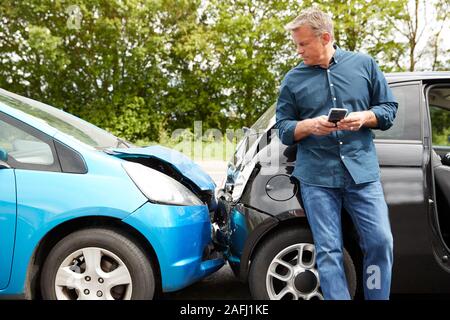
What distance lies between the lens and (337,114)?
2.08 metres

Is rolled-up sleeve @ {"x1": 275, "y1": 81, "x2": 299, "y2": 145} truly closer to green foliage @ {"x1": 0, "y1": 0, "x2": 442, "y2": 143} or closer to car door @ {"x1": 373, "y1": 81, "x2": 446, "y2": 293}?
car door @ {"x1": 373, "y1": 81, "x2": 446, "y2": 293}

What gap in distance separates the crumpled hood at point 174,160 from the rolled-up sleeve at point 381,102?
1386 mm

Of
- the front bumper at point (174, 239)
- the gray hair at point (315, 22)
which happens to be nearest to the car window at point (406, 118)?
the gray hair at point (315, 22)

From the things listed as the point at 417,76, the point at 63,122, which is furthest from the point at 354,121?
the point at 63,122

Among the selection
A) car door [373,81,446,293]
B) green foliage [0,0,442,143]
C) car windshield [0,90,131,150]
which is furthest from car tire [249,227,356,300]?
green foliage [0,0,442,143]

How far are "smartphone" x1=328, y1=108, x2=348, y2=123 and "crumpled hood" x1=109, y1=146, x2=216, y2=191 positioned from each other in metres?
1.27

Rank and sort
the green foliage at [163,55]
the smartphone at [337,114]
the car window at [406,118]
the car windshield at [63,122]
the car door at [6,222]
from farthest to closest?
the green foliage at [163,55] < the car windshield at [63,122] < the car window at [406,118] < the car door at [6,222] < the smartphone at [337,114]

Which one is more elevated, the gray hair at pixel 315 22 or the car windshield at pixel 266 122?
the gray hair at pixel 315 22

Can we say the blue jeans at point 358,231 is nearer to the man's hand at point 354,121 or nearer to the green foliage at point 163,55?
the man's hand at point 354,121

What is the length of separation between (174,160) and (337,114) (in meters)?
1.38

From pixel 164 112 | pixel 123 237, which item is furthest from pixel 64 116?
pixel 164 112

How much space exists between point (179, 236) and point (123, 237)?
13.0 inches

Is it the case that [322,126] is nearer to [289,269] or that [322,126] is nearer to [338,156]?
[338,156]

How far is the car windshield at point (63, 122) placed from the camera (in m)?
2.79
